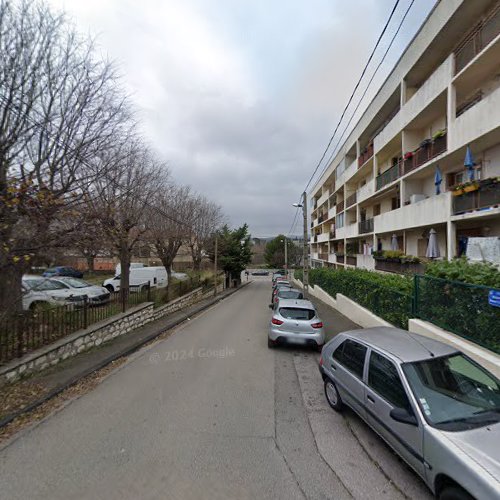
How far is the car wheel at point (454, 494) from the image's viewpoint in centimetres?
211

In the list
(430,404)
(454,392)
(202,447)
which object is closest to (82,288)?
Answer: (202,447)

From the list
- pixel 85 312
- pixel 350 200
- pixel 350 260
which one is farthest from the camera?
pixel 350 200

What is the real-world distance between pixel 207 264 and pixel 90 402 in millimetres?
28318

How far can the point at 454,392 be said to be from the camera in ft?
9.53

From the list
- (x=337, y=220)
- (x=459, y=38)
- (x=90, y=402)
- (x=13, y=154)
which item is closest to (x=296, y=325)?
(x=90, y=402)

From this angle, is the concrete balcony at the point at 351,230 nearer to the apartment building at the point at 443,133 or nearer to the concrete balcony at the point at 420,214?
the apartment building at the point at 443,133

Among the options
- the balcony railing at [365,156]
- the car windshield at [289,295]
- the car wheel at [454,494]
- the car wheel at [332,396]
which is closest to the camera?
the car wheel at [454,494]

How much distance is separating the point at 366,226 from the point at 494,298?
1333 cm

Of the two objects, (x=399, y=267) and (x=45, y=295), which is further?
(x=399, y=267)

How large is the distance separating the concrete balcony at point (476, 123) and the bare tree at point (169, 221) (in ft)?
41.7

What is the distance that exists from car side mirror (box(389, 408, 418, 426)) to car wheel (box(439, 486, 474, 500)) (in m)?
0.49

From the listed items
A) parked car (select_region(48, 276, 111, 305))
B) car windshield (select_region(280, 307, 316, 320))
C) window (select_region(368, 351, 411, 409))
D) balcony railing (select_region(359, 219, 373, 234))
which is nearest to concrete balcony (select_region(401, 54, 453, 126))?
balcony railing (select_region(359, 219, 373, 234))

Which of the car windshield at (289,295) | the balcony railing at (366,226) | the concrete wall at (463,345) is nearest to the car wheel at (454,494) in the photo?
the concrete wall at (463,345)

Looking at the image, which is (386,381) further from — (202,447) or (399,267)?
(399,267)
